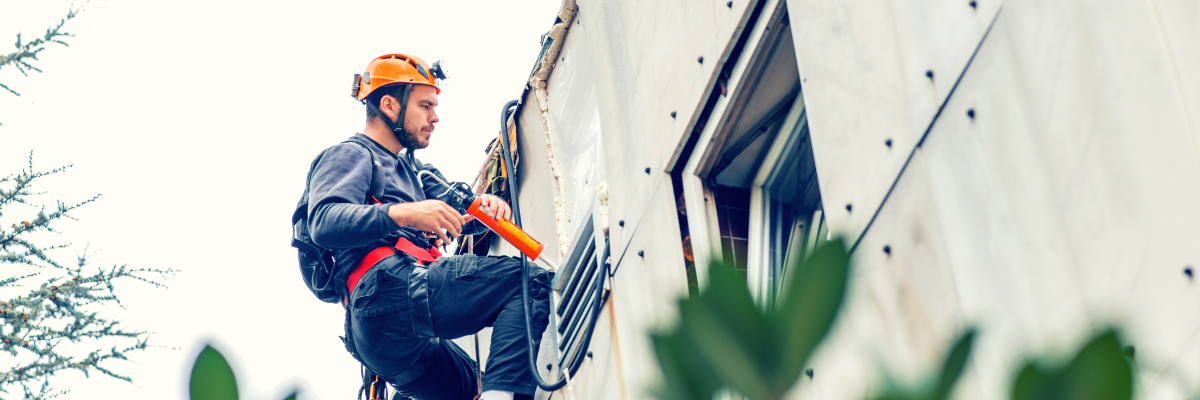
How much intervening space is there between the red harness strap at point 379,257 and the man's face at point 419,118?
0.69m

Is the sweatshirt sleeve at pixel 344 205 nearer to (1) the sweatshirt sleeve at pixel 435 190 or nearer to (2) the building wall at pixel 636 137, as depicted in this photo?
(1) the sweatshirt sleeve at pixel 435 190

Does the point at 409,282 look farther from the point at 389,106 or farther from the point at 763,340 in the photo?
the point at 763,340

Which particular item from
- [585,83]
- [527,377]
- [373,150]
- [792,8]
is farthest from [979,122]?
[373,150]

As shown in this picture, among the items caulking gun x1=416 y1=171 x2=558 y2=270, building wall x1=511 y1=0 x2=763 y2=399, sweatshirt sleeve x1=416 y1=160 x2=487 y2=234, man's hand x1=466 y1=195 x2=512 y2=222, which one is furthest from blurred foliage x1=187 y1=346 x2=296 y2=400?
sweatshirt sleeve x1=416 y1=160 x2=487 y2=234

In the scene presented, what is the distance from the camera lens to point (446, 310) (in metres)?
4.23

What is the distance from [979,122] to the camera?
Answer: 1.82 m

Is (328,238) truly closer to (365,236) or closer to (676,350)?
(365,236)

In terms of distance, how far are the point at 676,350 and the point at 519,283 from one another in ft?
12.9

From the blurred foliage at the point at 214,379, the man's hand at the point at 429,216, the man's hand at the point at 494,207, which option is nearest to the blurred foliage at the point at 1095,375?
the blurred foliage at the point at 214,379

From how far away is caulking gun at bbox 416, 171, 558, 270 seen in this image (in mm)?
4305

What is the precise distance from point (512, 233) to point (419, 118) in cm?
112

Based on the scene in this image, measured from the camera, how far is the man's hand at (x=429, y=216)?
4.04 meters

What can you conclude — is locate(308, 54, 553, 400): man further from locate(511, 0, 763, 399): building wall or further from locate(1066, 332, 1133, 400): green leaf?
locate(1066, 332, 1133, 400): green leaf

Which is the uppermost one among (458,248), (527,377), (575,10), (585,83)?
(575,10)
